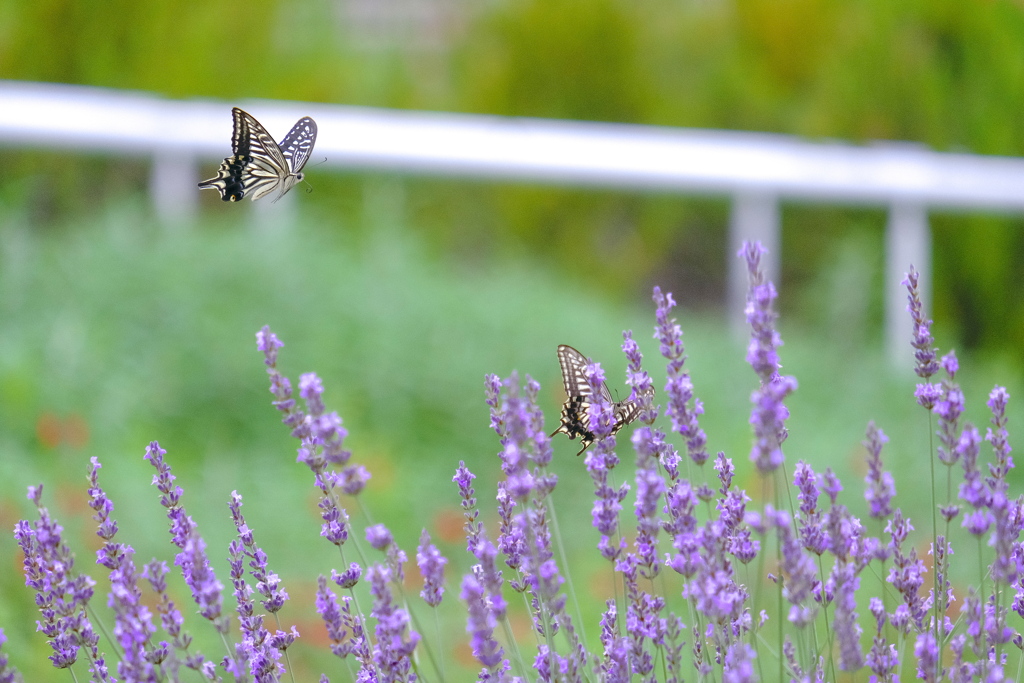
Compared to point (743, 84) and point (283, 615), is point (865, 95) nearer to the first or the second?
point (743, 84)

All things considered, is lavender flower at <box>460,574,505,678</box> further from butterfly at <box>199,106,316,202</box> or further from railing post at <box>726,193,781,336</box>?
railing post at <box>726,193,781,336</box>

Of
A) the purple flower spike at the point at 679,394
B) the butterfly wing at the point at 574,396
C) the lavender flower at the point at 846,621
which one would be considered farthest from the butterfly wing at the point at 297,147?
the lavender flower at the point at 846,621

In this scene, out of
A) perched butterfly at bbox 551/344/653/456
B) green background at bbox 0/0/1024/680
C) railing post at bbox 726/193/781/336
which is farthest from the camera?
railing post at bbox 726/193/781/336

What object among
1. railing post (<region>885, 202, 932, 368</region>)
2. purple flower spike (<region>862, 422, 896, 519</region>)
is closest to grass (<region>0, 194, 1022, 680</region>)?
railing post (<region>885, 202, 932, 368</region>)

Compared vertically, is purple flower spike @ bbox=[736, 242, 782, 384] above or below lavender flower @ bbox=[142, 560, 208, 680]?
above

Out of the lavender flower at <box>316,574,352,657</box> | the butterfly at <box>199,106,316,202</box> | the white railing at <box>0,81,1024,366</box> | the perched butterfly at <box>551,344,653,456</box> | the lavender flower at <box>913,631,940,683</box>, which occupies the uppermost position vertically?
the white railing at <box>0,81,1024,366</box>

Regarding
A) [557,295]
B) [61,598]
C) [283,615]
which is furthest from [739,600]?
[557,295]

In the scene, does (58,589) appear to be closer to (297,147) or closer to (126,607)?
(126,607)
